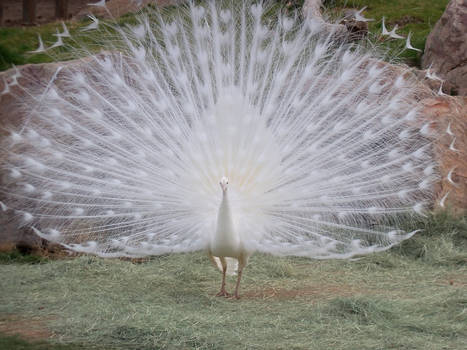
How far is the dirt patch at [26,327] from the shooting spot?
14.4 feet

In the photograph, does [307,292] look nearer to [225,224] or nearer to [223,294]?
[223,294]

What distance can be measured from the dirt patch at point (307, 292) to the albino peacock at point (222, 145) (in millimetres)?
397

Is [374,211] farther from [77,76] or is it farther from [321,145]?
[77,76]

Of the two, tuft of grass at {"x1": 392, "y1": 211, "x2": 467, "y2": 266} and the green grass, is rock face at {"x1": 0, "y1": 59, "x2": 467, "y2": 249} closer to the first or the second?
tuft of grass at {"x1": 392, "y1": 211, "x2": 467, "y2": 266}

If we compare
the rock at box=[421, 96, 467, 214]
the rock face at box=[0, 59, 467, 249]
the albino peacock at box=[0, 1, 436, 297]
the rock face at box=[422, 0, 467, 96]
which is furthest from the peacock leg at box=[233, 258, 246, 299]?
the rock face at box=[422, 0, 467, 96]

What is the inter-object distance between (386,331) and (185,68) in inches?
108

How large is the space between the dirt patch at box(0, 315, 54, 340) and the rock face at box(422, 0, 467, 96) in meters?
6.82

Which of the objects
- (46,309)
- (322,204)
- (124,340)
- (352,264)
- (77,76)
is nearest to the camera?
(124,340)

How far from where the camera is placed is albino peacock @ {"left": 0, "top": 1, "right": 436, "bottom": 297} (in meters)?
5.28

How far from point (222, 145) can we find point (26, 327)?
195 cm

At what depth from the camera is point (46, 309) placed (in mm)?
5012

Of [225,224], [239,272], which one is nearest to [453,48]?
[239,272]

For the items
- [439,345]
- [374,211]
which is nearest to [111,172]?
[374,211]

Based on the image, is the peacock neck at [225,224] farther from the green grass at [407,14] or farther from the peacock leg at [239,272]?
the green grass at [407,14]
